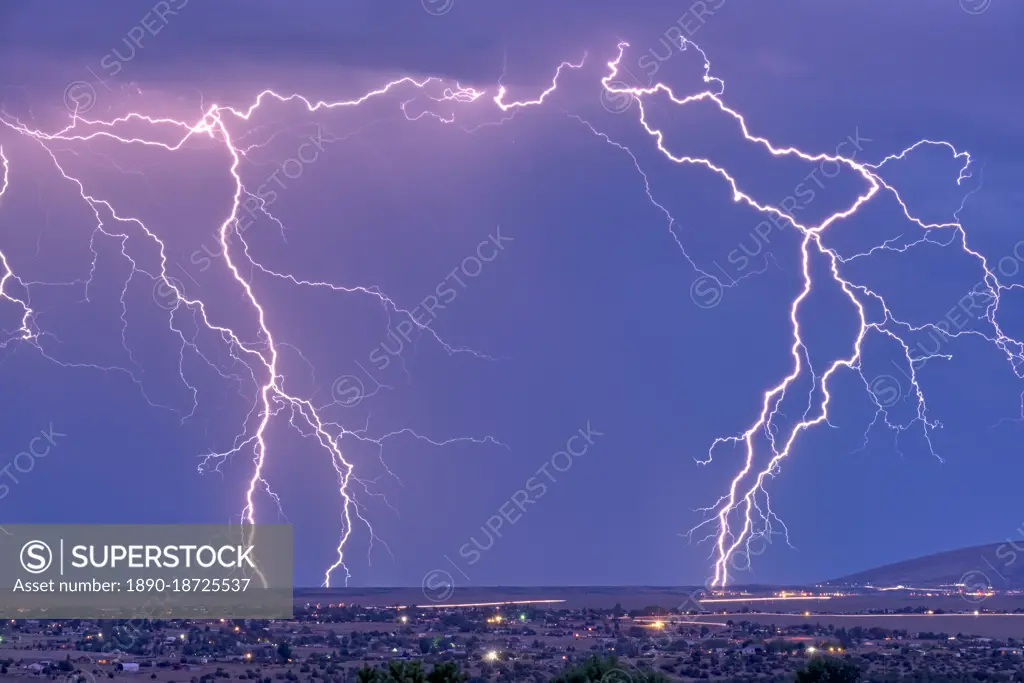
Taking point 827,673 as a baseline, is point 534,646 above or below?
above

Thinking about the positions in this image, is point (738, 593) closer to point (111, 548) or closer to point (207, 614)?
point (207, 614)

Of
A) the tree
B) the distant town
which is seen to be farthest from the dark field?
the tree

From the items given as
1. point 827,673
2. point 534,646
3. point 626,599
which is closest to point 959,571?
Result: point 626,599

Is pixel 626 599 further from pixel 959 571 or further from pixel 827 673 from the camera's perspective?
pixel 827 673

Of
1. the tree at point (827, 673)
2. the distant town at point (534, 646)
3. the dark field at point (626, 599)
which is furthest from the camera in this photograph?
the dark field at point (626, 599)

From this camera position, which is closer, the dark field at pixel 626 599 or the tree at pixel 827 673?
the tree at pixel 827 673

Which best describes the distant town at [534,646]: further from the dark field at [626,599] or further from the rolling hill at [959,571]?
the rolling hill at [959,571]

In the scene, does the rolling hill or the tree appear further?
the rolling hill

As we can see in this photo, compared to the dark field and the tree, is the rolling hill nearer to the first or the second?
the dark field

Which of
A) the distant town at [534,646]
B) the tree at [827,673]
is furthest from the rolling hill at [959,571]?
the tree at [827,673]
